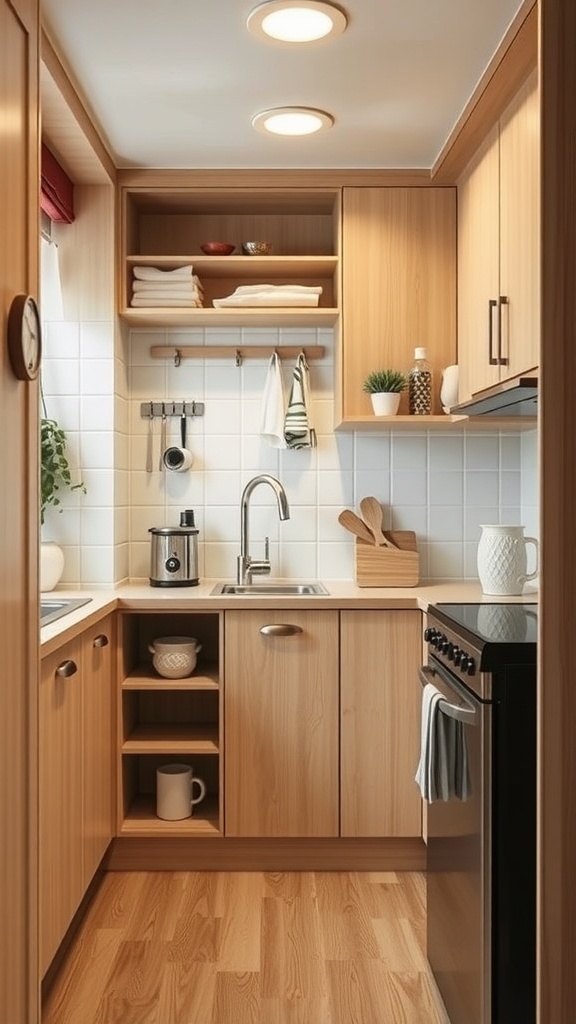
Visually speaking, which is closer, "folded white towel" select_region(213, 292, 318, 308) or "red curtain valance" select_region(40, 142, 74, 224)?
"red curtain valance" select_region(40, 142, 74, 224)

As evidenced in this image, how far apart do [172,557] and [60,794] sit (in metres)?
1.26

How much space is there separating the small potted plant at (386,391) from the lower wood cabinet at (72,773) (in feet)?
3.88

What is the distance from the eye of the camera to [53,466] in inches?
131

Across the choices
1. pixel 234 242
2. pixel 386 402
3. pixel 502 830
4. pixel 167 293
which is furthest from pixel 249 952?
pixel 234 242

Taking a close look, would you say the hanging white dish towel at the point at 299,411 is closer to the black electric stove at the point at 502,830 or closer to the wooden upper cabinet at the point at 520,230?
the wooden upper cabinet at the point at 520,230

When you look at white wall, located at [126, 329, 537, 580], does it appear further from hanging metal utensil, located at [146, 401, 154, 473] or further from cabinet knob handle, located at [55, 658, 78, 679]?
cabinet knob handle, located at [55, 658, 78, 679]

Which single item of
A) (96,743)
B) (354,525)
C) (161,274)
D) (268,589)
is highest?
(161,274)

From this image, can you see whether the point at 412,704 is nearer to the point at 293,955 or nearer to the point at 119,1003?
the point at 293,955

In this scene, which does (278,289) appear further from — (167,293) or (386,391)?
(386,391)

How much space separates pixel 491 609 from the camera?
8.13ft

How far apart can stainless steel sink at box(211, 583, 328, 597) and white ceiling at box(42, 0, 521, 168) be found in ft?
4.95

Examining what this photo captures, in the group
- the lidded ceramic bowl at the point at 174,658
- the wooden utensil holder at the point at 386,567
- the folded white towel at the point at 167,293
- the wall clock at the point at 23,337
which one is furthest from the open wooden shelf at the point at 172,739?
the wall clock at the point at 23,337


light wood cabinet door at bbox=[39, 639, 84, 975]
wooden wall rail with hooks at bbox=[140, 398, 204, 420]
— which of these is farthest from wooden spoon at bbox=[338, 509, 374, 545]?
light wood cabinet door at bbox=[39, 639, 84, 975]

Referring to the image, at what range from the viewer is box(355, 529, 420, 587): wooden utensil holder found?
138 inches
